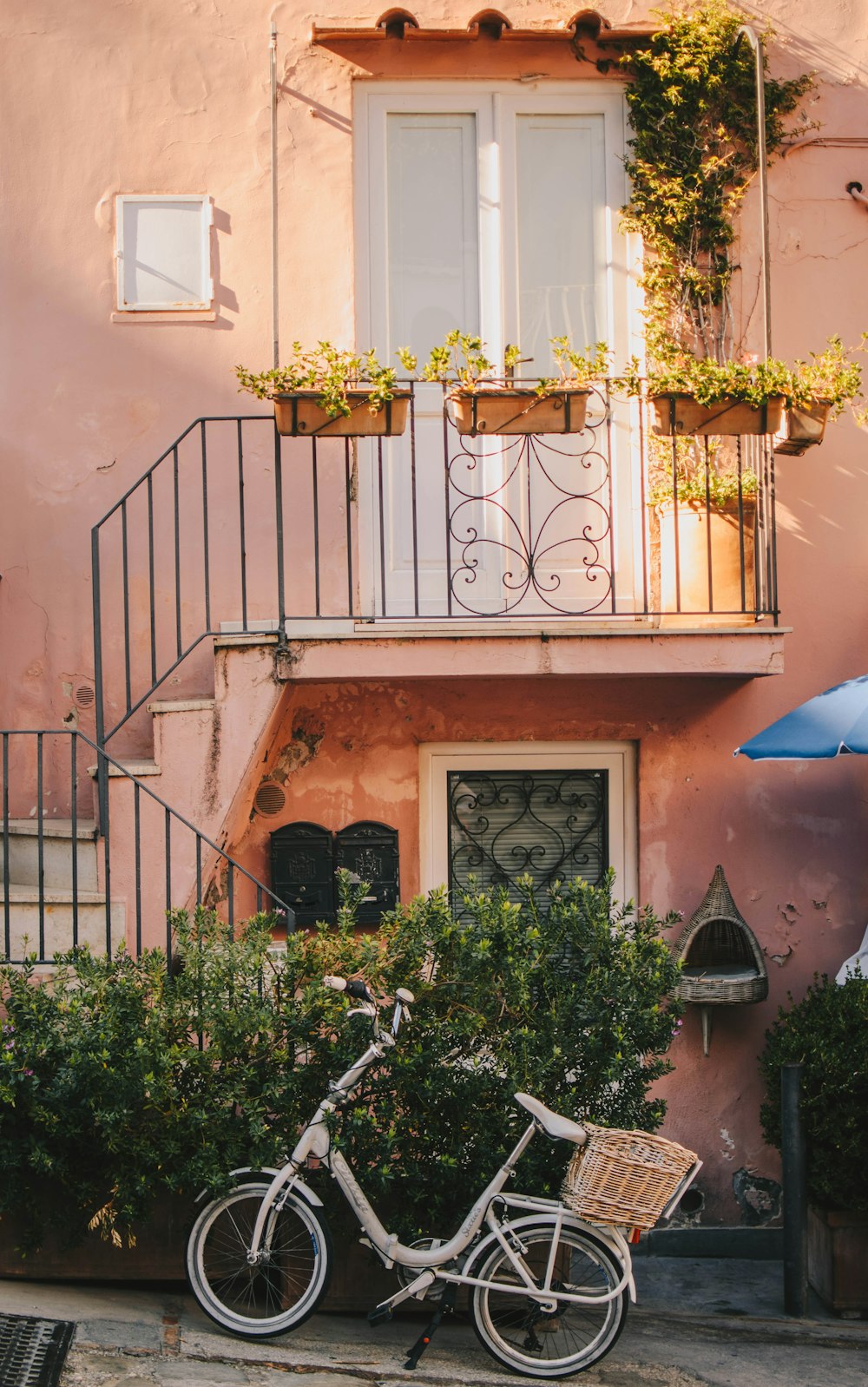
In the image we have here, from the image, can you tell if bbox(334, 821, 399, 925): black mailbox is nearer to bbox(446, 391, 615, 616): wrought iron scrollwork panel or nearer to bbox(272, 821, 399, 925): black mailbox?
bbox(272, 821, 399, 925): black mailbox

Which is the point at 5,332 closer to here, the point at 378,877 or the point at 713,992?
the point at 378,877

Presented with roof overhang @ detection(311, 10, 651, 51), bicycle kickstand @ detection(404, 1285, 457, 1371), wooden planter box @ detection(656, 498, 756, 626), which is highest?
roof overhang @ detection(311, 10, 651, 51)

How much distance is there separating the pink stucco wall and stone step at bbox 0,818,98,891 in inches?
30.2

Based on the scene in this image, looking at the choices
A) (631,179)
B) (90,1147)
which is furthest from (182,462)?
(90,1147)

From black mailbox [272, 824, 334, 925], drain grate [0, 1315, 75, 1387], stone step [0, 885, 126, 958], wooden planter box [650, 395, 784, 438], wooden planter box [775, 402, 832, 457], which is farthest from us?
black mailbox [272, 824, 334, 925]

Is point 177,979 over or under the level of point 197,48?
under

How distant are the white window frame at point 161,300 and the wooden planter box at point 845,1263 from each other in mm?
5074

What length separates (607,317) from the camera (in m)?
7.21

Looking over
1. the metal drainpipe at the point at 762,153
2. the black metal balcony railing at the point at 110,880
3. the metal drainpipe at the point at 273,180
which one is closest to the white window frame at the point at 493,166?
the metal drainpipe at the point at 273,180

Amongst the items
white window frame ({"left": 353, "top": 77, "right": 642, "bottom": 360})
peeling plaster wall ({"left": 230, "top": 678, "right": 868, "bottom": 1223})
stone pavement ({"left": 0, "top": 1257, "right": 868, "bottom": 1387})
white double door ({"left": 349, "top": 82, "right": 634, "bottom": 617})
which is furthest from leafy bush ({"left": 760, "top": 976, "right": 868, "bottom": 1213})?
white window frame ({"left": 353, "top": 77, "right": 642, "bottom": 360})

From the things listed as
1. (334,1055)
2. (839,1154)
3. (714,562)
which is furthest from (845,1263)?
(714,562)

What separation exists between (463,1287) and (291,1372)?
2.45 feet

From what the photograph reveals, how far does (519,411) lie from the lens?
239 inches

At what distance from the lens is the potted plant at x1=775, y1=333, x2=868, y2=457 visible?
623cm
